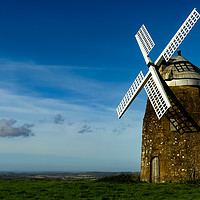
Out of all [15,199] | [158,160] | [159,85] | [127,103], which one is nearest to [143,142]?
[158,160]

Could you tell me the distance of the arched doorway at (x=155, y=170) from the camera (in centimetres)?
1759

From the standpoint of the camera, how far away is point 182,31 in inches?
709

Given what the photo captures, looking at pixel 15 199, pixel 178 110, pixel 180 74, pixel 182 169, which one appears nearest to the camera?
pixel 15 199

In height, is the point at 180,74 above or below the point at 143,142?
above

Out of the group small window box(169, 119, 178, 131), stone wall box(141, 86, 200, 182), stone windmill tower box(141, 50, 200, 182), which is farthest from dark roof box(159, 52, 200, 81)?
small window box(169, 119, 178, 131)

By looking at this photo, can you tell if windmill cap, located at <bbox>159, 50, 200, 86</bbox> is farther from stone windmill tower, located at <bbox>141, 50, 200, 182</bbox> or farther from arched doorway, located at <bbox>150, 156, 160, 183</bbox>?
arched doorway, located at <bbox>150, 156, 160, 183</bbox>

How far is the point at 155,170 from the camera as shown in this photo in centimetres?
1778

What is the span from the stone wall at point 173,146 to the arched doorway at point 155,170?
7 centimetres

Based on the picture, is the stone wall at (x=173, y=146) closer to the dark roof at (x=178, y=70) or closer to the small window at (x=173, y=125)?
the small window at (x=173, y=125)

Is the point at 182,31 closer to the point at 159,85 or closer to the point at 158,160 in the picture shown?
the point at 159,85

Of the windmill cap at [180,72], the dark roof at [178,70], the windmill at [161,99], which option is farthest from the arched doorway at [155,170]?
the dark roof at [178,70]

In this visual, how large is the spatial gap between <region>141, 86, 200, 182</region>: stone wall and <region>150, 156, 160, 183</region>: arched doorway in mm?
73

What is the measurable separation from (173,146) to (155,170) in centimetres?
225

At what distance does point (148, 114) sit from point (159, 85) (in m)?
3.11
